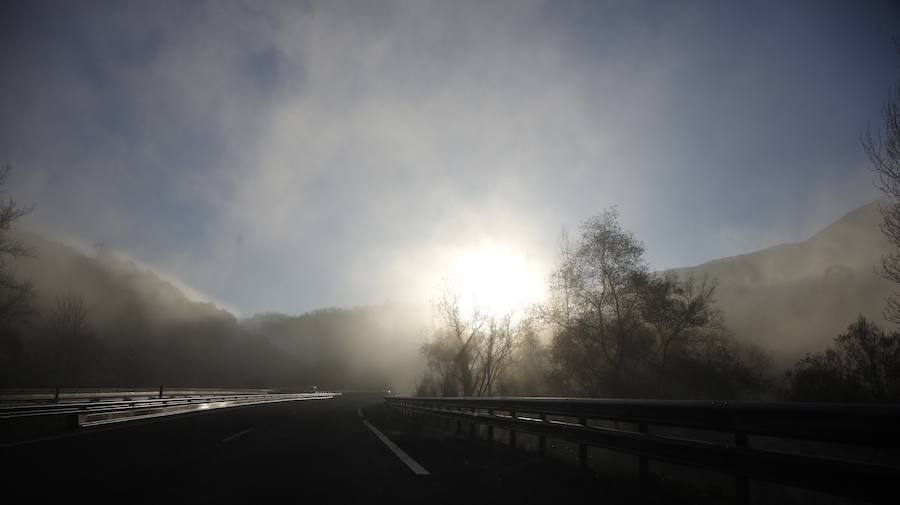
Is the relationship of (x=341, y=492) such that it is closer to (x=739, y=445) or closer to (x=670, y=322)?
(x=739, y=445)

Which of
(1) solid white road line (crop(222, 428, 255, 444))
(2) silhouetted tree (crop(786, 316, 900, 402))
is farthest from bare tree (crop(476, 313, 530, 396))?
(1) solid white road line (crop(222, 428, 255, 444))

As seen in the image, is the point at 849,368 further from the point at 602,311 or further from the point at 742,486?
the point at 742,486

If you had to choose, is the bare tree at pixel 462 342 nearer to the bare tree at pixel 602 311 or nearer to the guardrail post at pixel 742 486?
the bare tree at pixel 602 311

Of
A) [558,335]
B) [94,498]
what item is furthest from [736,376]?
[94,498]

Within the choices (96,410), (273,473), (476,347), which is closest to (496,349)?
(476,347)

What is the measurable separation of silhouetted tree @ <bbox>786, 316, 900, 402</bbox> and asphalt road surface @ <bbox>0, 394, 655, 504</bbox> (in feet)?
103

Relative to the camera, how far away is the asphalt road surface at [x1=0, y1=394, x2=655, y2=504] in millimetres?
5109

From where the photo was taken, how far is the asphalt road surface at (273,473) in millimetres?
5109

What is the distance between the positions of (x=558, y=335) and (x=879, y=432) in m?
32.4

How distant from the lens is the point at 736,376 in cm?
3425

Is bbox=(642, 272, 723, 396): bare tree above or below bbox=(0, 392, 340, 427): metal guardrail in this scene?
above

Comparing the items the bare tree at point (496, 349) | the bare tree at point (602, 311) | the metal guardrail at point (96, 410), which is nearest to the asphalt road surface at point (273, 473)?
the metal guardrail at point (96, 410)

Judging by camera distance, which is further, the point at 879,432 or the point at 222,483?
the point at 222,483

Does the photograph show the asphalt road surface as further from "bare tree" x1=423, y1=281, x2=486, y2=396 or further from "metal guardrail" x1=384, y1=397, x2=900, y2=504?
"bare tree" x1=423, y1=281, x2=486, y2=396
